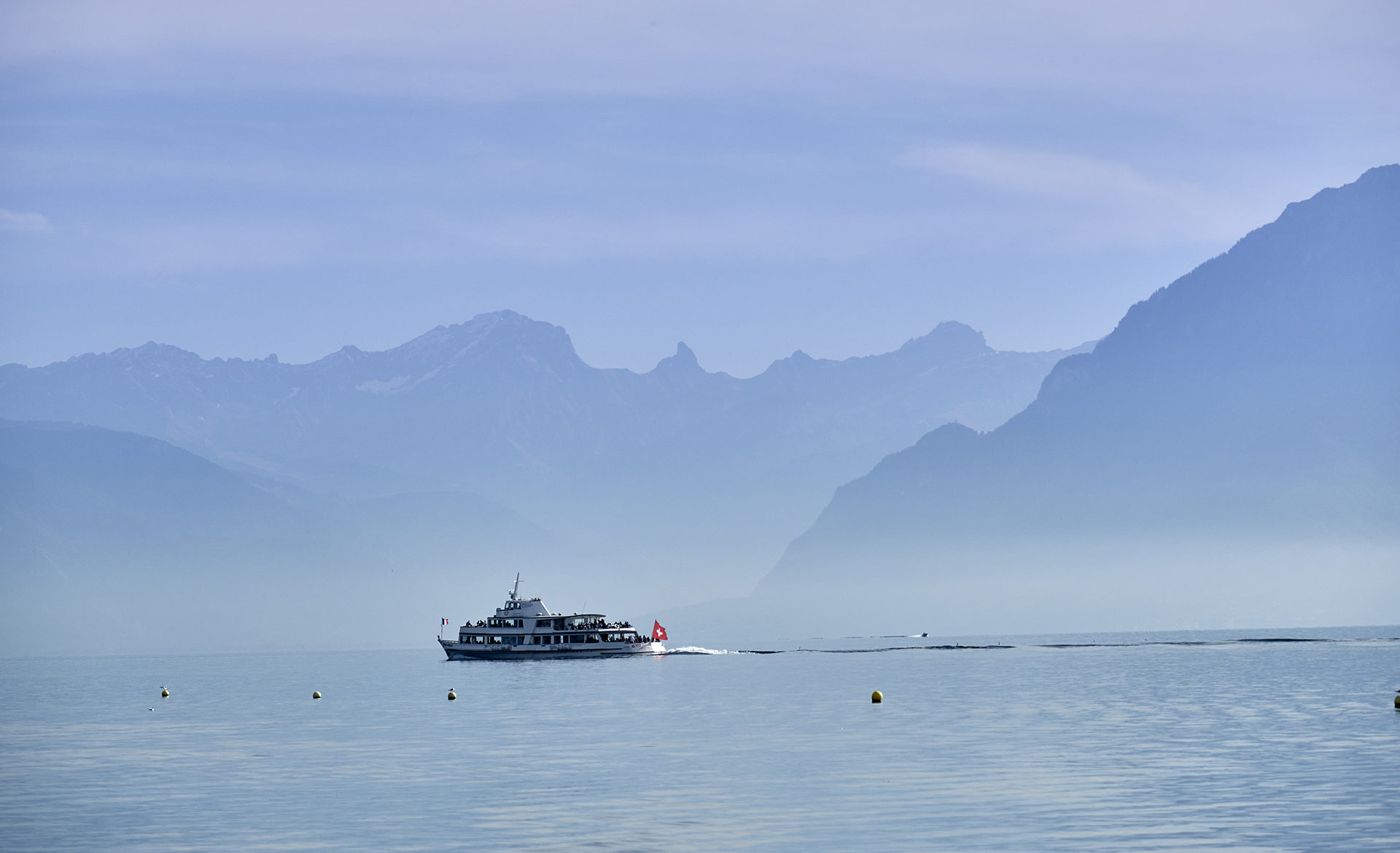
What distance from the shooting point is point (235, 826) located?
7238cm

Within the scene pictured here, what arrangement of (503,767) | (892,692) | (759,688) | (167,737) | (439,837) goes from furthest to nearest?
(759,688) → (892,692) → (167,737) → (503,767) → (439,837)

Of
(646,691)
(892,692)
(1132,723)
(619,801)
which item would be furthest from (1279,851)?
(646,691)

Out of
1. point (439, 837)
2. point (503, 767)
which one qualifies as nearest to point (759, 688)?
point (503, 767)

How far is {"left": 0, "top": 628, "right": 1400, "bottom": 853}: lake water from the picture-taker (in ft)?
218

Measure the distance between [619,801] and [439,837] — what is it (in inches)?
437

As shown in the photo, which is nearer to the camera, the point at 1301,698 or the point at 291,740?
the point at 291,740

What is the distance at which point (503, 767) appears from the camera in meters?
94.8

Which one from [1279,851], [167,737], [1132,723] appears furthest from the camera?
[167,737]

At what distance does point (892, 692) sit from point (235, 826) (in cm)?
9934

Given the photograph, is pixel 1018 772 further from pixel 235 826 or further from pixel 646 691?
pixel 646 691

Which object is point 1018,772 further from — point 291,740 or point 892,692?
point 892,692

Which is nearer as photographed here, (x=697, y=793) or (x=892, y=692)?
(x=697, y=793)

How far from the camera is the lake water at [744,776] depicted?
66375 millimetres

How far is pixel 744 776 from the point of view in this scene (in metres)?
86.8
